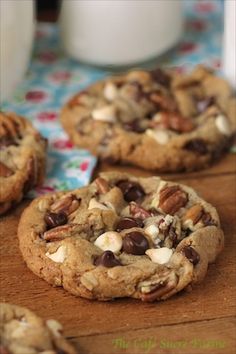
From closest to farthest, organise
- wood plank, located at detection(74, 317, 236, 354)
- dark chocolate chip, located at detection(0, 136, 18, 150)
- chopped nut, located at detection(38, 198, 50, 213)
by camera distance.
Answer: wood plank, located at detection(74, 317, 236, 354), chopped nut, located at detection(38, 198, 50, 213), dark chocolate chip, located at detection(0, 136, 18, 150)

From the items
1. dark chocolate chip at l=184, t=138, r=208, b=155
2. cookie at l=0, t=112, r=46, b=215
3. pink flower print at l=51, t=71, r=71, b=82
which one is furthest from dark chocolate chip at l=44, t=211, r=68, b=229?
pink flower print at l=51, t=71, r=71, b=82

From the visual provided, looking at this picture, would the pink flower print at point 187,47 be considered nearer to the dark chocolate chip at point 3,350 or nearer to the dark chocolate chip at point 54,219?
the dark chocolate chip at point 54,219

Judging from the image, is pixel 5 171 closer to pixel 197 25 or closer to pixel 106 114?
pixel 106 114

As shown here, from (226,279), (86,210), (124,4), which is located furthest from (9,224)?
(124,4)

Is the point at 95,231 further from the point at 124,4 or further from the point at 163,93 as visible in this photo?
the point at 124,4

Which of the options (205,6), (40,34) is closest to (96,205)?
(40,34)

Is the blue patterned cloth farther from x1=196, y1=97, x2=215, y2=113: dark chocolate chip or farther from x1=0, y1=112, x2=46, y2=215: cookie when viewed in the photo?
x1=196, y1=97, x2=215, y2=113: dark chocolate chip
